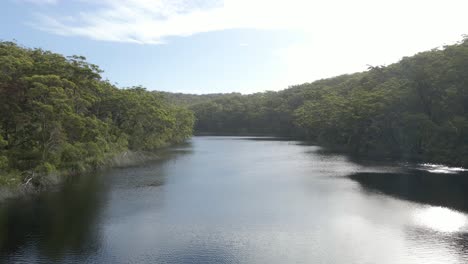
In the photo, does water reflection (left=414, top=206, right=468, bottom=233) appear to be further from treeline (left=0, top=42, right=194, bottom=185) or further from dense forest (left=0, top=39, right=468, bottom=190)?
treeline (left=0, top=42, right=194, bottom=185)

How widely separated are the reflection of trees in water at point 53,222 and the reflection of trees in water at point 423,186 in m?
21.4

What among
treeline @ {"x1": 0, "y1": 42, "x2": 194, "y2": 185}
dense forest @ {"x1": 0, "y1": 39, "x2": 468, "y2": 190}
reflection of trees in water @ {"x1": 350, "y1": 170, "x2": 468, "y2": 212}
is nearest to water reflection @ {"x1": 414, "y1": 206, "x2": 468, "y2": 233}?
reflection of trees in water @ {"x1": 350, "y1": 170, "x2": 468, "y2": 212}

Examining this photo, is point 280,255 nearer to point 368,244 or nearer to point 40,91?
point 368,244

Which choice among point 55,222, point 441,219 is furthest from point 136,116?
point 441,219

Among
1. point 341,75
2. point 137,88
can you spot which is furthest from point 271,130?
point 137,88

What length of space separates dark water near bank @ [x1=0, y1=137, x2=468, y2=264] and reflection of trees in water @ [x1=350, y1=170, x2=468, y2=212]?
0.08 meters

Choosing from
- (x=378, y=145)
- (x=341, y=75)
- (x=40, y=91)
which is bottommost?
(x=378, y=145)

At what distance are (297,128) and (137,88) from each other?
5981 centimetres

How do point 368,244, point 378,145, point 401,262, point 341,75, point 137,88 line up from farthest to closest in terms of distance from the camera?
point 341,75 < point 137,88 < point 378,145 < point 368,244 < point 401,262

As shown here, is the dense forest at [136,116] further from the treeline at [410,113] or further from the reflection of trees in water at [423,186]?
the reflection of trees in water at [423,186]

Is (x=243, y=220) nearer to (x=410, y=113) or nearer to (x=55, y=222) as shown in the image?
(x=55, y=222)

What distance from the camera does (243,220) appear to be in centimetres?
2377

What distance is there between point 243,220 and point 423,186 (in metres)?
17.9

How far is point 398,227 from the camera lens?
2223cm
